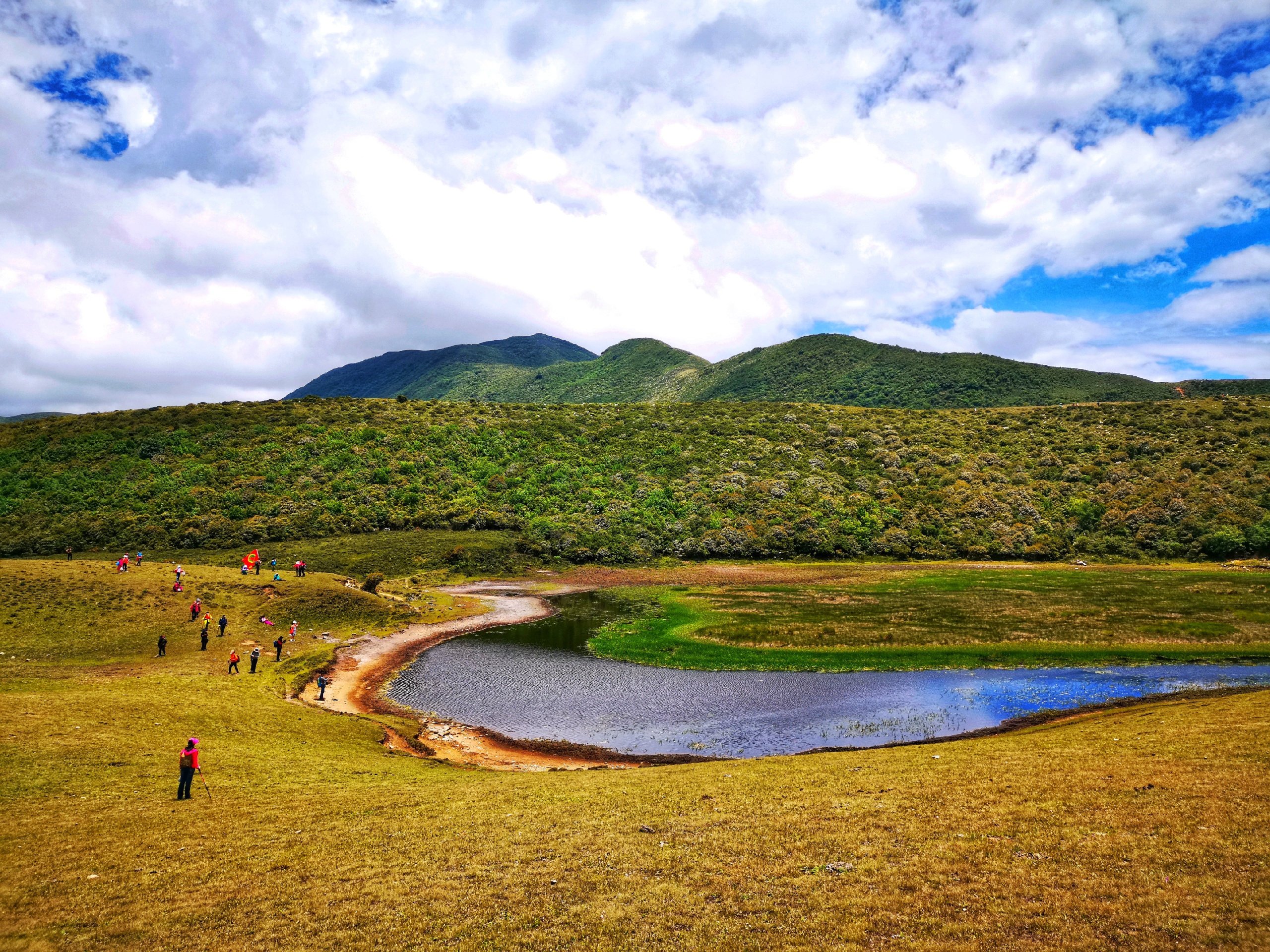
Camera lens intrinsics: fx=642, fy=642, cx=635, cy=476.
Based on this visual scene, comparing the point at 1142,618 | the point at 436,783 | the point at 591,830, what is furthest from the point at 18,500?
the point at 1142,618

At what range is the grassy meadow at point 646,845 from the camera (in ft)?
44.8

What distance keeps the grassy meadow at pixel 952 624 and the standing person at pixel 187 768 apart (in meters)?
37.1

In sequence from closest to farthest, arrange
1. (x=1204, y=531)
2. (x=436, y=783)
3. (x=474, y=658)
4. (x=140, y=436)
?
(x=436, y=783)
(x=474, y=658)
(x=1204, y=531)
(x=140, y=436)

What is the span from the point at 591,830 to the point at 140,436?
154 m

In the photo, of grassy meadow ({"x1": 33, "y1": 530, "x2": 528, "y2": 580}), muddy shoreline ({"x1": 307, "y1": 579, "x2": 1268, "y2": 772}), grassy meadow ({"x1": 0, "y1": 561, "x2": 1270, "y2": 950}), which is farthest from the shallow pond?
grassy meadow ({"x1": 33, "y1": 530, "x2": 528, "y2": 580})

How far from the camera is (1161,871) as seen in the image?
14281 mm

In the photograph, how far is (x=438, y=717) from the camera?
144 feet

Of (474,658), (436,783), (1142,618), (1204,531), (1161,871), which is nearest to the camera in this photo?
(1161,871)

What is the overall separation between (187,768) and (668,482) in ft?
392

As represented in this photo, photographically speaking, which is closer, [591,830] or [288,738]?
[591,830]

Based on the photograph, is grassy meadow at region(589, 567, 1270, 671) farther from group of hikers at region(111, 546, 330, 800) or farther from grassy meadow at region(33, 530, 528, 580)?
grassy meadow at region(33, 530, 528, 580)

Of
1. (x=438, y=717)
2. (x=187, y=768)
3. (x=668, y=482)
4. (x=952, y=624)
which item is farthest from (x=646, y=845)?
(x=668, y=482)

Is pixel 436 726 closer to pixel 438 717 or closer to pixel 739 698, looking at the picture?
pixel 438 717

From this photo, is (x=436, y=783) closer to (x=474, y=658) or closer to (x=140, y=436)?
(x=474, y=658)
